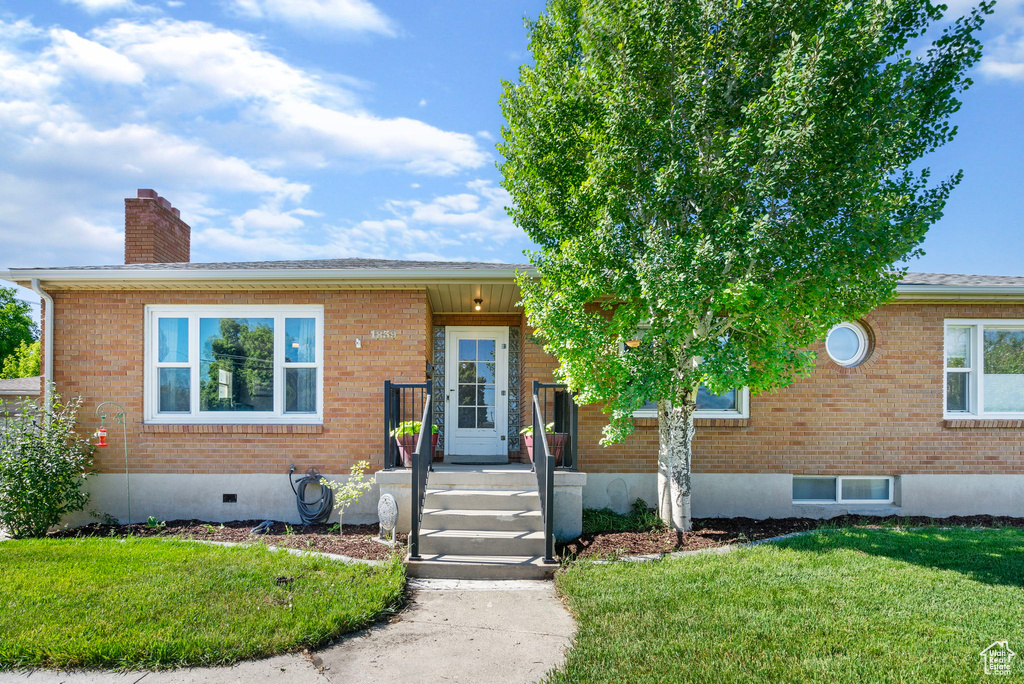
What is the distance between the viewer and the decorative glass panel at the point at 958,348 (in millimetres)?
7559

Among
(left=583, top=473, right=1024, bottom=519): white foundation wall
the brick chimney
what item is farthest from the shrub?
(left=583, top=473, right=1024, bottom=519): white foundation wall

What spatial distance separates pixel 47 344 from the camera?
6918 millimetres

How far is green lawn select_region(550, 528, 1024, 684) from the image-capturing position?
3.18 meters

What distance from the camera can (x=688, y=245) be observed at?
16.4ft

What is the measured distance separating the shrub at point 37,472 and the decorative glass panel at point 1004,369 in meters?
11.9

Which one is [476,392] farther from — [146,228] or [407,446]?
[146,228]

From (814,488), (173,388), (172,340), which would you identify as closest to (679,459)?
(814,488)

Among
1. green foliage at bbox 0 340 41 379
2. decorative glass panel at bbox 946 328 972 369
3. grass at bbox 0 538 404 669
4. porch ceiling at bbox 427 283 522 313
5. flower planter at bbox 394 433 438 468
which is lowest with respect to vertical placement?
grass at bbox 0 538 404 669

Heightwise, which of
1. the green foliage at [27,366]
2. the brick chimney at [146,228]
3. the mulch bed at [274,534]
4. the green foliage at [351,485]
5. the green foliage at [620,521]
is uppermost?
the brick chimney at [146,228]

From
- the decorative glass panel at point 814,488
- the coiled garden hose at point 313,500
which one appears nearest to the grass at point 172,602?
the coiled garden hose at point 313,500

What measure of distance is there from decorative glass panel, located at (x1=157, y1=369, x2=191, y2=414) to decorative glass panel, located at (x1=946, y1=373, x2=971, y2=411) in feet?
34.0

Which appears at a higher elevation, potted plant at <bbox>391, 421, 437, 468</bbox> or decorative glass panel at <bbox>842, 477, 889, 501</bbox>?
potted plant at <bbox>391, 421, 437, 468</bbox>

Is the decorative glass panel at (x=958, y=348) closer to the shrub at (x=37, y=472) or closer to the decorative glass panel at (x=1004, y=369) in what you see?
the decorative glass panel at (x=1004, y=369)

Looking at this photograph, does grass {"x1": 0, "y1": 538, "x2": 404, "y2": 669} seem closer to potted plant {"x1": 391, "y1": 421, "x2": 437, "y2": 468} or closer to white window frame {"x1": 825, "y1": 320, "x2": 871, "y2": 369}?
potted plant {"x1": 391, "y1": 421, "x2": 437, "y2": 468}
